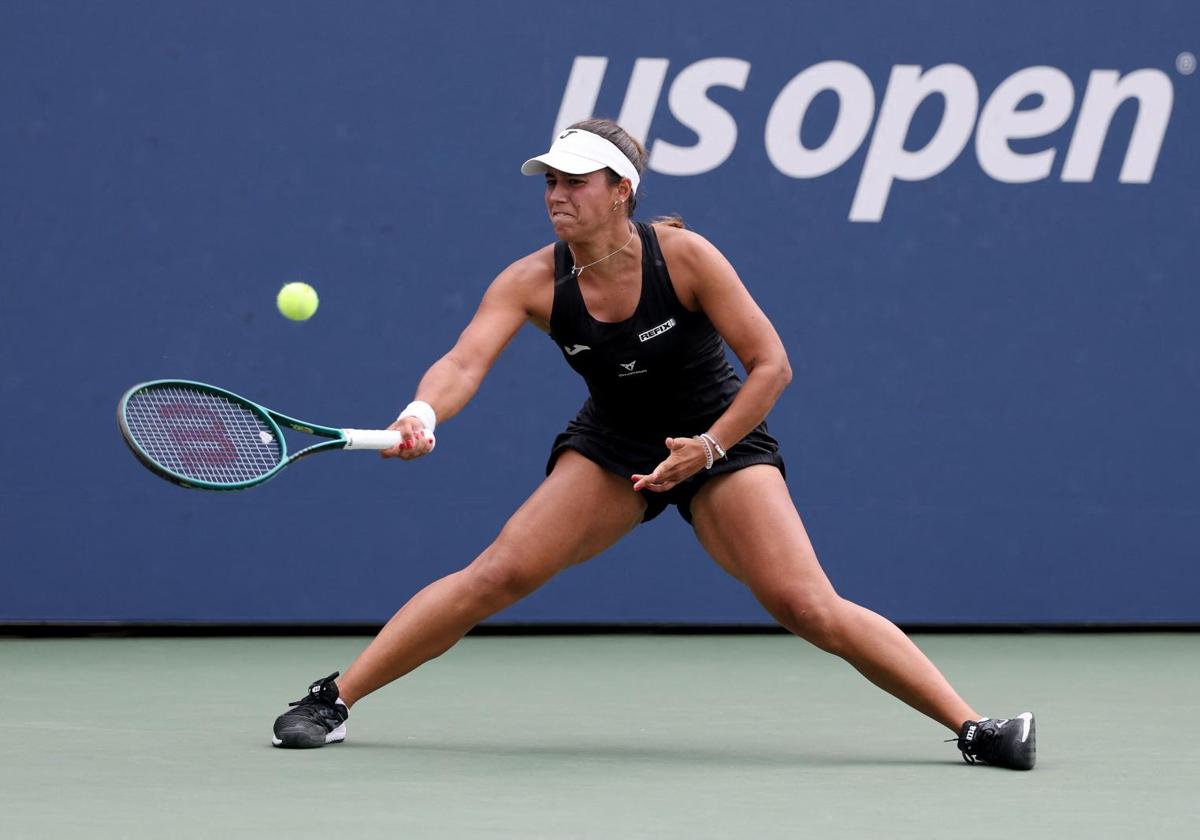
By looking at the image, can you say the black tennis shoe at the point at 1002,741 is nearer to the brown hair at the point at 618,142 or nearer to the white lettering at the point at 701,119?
the brown hair at the point at 618,142

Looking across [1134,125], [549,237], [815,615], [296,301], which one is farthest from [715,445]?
[1134,125]

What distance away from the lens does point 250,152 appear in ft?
19.9

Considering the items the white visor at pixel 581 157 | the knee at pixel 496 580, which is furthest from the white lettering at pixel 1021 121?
the knee at pixel 496 580

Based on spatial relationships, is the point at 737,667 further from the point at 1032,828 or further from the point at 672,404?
the point at 1032,828

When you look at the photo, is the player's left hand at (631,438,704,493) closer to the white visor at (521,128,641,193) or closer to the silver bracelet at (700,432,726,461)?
the silver bracelet at (700,432,726,461)

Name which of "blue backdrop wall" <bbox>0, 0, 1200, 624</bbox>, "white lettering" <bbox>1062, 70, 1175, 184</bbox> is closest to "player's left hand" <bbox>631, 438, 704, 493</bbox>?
"blue backdrop wall" <bbox>0, 0, 1200, 624</bbox>

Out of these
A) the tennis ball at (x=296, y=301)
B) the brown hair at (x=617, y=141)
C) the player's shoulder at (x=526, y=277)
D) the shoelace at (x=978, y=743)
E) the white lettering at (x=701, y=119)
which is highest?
the white lettering at (x=701, y=119)

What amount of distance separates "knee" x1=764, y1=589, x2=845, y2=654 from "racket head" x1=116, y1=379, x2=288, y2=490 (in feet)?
3.37

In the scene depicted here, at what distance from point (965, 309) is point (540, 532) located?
2831 millimetres

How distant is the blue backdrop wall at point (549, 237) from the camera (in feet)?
19.8

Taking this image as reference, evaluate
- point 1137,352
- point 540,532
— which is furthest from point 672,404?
point 1137,352

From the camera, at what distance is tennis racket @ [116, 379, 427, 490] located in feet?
11.4

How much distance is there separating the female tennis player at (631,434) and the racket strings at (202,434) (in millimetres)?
357

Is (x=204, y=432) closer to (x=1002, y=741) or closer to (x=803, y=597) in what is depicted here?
(x=803, y=597)
